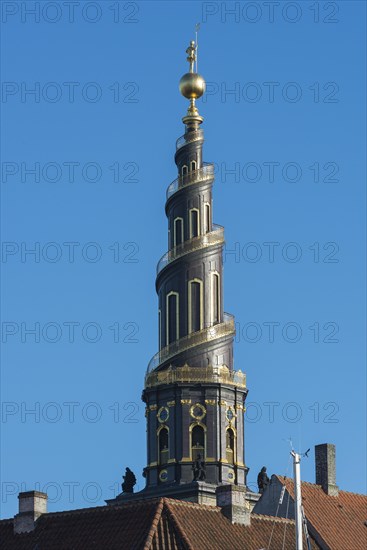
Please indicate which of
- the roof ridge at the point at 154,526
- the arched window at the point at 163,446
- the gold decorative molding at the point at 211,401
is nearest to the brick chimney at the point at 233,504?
the roof ridge at the point at 154,526

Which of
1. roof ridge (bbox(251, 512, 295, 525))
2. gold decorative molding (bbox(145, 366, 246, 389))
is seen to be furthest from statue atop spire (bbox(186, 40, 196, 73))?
roof ridge (bbox(251, 512, 295, 525))

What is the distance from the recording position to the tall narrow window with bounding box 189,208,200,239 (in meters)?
108

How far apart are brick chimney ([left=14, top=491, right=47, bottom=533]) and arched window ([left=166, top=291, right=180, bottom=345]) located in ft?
74.1

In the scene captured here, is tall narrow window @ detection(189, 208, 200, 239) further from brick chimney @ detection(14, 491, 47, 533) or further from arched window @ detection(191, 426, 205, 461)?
brick chimney @ detection(14, 491, 47, 533)

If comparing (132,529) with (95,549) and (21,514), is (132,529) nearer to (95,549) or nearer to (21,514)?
(95,549)

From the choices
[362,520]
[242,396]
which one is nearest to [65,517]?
[362,520]

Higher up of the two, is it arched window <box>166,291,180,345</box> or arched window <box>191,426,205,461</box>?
arched window <box>166,291,180,345</box>

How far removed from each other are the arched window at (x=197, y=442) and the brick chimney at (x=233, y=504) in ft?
65.2

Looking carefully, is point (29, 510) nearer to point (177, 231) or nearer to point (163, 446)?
point (163, 446)

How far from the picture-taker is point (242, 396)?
107438mm

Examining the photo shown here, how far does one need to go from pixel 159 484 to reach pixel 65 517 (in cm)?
2072

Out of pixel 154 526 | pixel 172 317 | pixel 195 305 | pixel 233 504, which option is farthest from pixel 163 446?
pixel 154 526

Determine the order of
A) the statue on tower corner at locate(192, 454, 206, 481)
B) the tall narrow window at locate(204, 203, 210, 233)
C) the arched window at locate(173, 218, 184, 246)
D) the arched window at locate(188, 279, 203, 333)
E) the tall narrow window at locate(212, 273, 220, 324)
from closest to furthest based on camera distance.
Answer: the statue on tower corner at locate(192, 454, 206, 481)
the arched window at locate(188, 279, 203, 333)
the tall narrow window at locate(212, 273, 220, 324)
the arched window at locate(173, 218, 184, 246)
the tall narrow window at locate(204, 203, 210, 233)

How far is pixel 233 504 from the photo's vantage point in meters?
83.4
